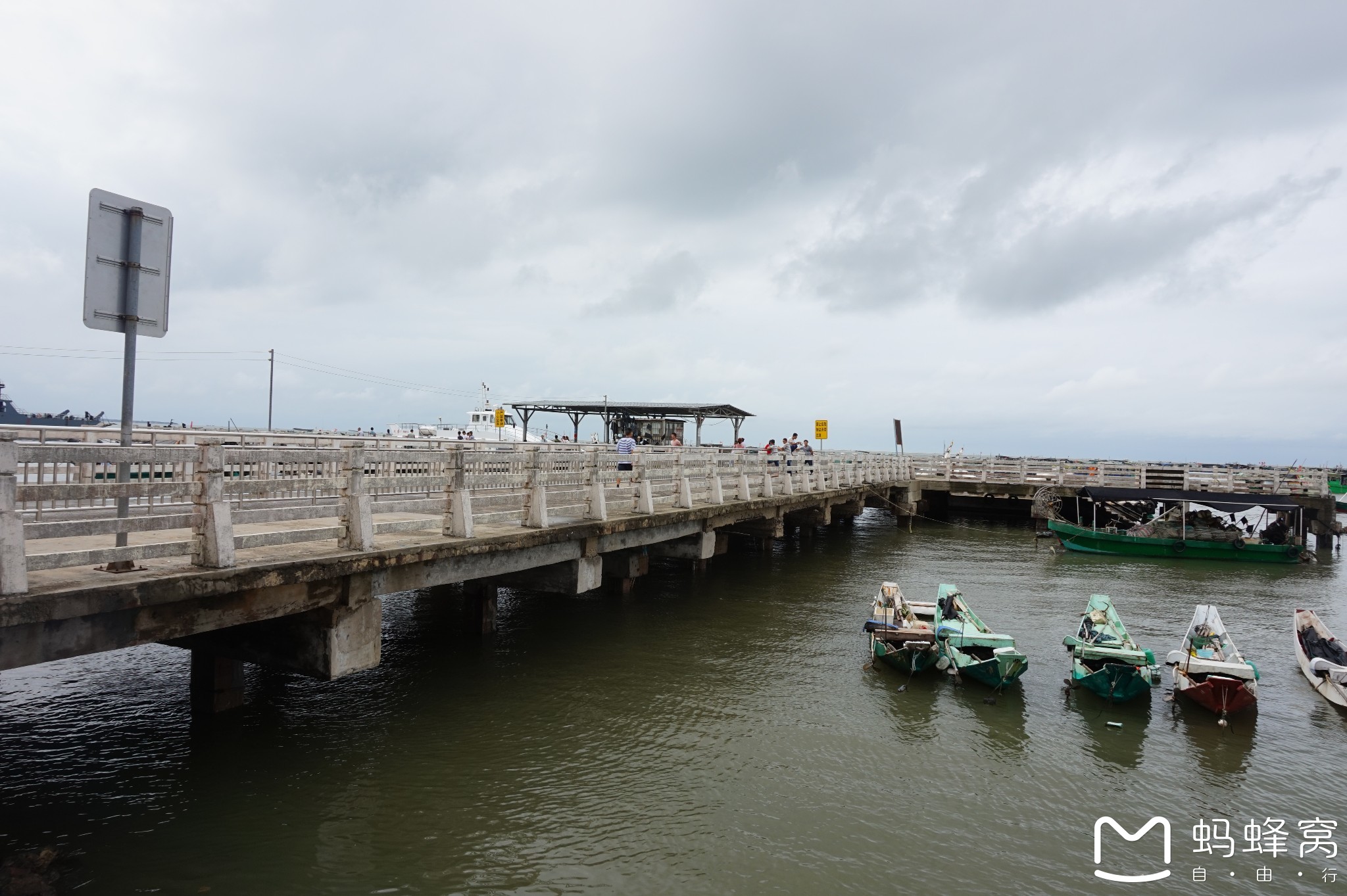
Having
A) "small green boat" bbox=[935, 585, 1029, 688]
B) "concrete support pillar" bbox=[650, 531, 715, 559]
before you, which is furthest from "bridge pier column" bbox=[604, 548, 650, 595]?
"small green boat" bbox=[935, 585, 1029, 688]

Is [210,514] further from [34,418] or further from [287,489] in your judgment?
[34,418]

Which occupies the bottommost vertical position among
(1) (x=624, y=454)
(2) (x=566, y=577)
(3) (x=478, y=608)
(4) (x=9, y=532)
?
(3) (x=478, y=608)

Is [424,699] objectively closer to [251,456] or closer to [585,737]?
[585,737]

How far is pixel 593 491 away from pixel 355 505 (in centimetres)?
515

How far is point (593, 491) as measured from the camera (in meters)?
12.9

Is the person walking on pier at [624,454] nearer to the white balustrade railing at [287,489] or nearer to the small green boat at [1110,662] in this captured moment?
the white balustrade railing at [287,489]

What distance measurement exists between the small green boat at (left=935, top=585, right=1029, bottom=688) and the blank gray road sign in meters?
11.0

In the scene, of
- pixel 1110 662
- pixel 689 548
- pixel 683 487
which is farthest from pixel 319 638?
pixel 1110 662

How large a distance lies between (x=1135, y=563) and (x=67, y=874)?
27406 mm

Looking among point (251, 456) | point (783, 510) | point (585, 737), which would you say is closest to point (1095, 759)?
point (585, 737)

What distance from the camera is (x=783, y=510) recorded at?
→ 22344 mm

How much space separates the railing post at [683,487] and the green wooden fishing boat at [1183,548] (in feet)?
55.5

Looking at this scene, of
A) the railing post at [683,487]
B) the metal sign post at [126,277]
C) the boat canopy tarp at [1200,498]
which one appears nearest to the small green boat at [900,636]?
the railing post at [683,487]

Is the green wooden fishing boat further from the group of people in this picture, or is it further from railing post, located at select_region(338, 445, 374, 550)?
railing post, located at select_region(338, 445, 374, 550)
